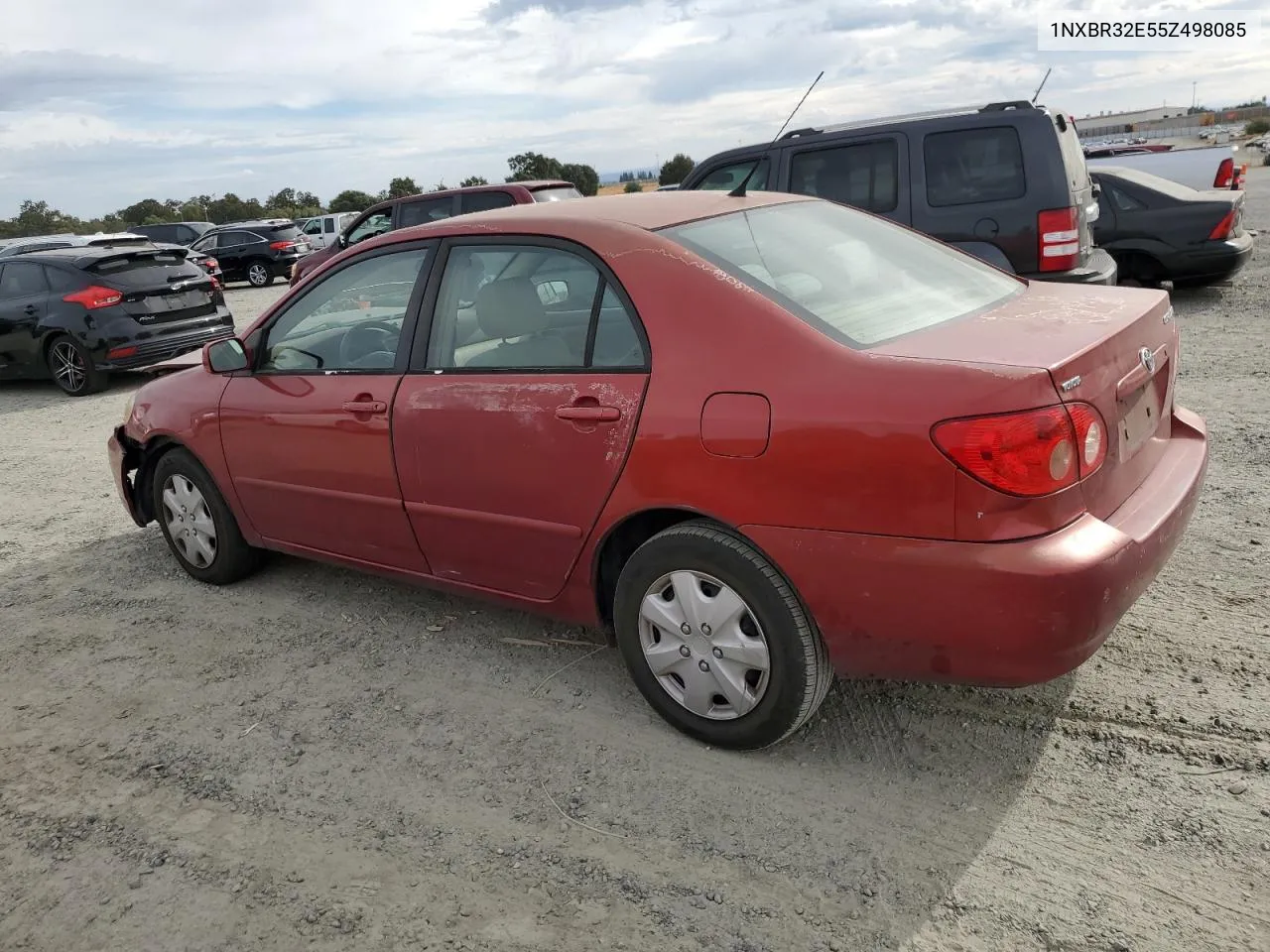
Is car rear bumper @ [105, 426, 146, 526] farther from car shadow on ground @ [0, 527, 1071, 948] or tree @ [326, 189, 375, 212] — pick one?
tree @ [326, 189, 375, 212]

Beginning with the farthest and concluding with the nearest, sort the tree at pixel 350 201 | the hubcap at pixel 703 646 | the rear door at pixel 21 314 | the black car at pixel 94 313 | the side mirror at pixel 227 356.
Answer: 1. the tree at pixel 350 201
2. the rear door at pixel 21 314
3. the black car at pixel 94 313
4. the side mirror at pixel 227 356
5. the hubcap at pixel 703 646

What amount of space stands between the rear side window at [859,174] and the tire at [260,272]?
1875 centimetres

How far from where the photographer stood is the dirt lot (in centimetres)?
238

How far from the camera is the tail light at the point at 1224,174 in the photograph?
12.3 metres

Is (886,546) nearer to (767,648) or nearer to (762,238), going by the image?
(767,648)

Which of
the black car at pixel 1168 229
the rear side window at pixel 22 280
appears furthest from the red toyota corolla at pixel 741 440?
the rear side window at pixel 22 280

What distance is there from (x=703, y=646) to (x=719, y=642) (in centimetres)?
6

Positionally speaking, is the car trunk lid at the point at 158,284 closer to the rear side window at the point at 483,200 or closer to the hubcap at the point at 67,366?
the hubcap at the point at 67,366

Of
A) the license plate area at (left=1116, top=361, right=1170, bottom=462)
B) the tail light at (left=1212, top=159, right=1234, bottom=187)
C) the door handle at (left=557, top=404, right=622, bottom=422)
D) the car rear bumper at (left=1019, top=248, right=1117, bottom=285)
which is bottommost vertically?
the car rear bumper at (left=1019, top=248, right=1117, bottom=285)

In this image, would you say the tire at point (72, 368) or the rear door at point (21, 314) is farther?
the rear door at point (21, 314)

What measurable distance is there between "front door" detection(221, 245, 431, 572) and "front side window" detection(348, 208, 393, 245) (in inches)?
333

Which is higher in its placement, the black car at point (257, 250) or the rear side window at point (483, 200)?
the rear side window at point (483, 200)

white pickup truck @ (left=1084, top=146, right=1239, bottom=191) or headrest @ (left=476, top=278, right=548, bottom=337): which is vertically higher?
headrest @ (left=476, top=278, right=548, bottom=337)

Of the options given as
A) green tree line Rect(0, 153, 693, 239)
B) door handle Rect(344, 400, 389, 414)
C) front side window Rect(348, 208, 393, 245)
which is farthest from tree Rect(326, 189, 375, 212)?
door handle Rect(344, 400, 389, 414)
